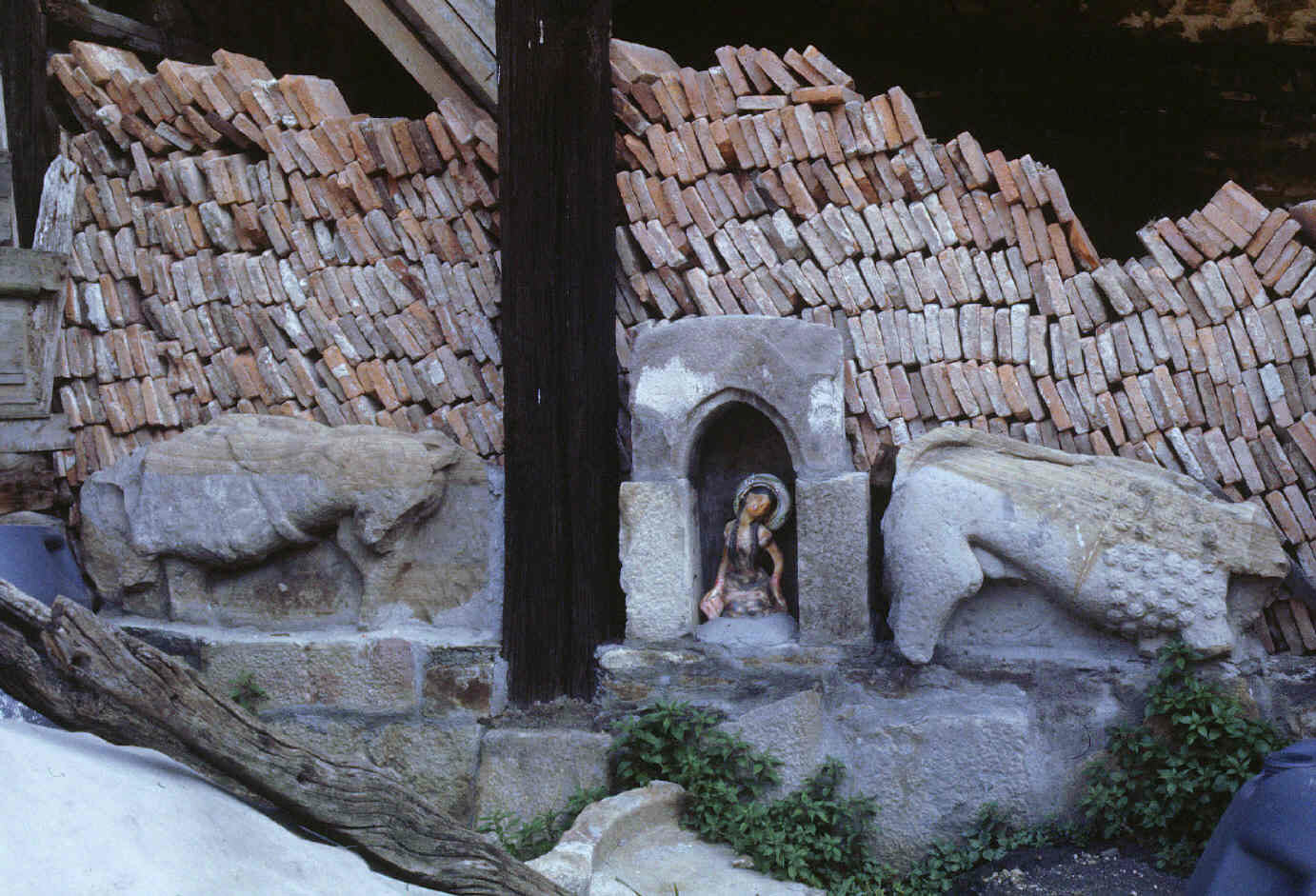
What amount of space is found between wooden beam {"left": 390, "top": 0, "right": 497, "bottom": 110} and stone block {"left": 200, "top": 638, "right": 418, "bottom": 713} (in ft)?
7.61

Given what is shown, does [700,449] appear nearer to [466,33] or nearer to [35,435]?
[466,33]

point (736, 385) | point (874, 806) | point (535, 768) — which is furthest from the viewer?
point (535, 768)

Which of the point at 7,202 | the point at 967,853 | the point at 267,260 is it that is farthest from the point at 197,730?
the point at 7,202

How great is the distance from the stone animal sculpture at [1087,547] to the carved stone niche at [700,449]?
206 millimetres

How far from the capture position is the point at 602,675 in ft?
16.5

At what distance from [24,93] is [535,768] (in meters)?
3.85

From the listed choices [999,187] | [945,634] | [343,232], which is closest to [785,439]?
[945,634]

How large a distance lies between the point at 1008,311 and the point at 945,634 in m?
1.20

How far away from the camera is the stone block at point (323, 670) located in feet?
17.0

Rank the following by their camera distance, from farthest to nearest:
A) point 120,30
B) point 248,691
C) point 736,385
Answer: point 120,30 < point 248,691 < point 736,385

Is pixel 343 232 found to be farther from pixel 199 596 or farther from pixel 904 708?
pixel 904 708

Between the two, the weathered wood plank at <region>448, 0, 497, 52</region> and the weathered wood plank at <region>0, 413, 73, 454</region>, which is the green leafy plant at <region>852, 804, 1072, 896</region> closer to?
the weathered wood plank at <region>448, 0, 497, 52</region>

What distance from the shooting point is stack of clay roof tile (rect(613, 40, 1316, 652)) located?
4602mm

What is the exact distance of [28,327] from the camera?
5.76 meters
